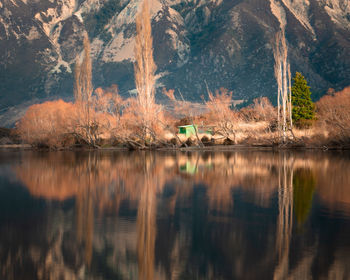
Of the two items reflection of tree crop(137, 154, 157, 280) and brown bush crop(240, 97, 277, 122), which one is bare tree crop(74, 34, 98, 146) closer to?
brown bush crop(240, 97, 277, 122)

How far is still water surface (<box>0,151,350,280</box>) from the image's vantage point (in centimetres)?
656

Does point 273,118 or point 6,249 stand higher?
point 273,118

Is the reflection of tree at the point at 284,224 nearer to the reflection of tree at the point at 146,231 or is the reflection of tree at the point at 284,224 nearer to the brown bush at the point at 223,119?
the reflection of tree at the point at 146,231

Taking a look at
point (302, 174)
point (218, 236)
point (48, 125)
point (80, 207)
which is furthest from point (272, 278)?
point (48, 125)

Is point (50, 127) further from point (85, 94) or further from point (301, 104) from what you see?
point (301, 104)

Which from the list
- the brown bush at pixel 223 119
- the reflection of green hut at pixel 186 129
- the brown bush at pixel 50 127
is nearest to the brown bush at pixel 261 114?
the brown bush at pixel 223 119

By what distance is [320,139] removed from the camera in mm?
41750

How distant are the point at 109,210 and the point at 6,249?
3.73 m

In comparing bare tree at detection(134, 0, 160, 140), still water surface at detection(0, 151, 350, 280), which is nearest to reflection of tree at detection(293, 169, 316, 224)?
still water surface at detection(0, 151, 350, 280)

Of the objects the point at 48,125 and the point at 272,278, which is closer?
the point at 272,278

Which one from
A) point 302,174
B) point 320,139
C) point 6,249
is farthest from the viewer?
point 320,139

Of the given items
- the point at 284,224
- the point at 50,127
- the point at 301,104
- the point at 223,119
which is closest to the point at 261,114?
the point at 223,119

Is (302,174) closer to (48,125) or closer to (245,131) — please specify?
(245,131)

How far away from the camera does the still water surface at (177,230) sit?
656 cm
